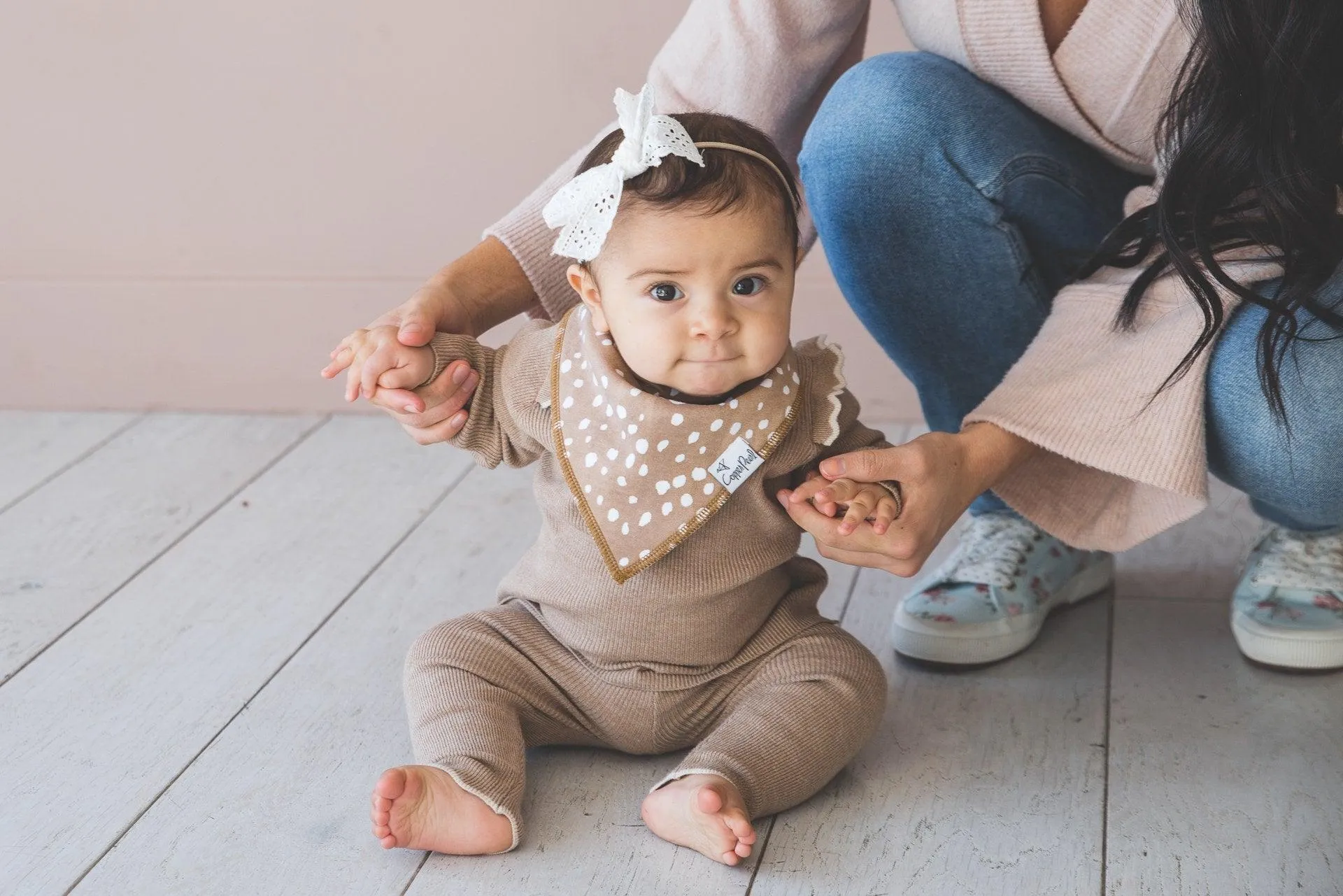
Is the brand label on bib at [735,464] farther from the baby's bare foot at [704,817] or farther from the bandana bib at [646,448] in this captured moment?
the baby's bare foot at [704,817]

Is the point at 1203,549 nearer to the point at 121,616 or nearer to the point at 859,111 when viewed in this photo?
the point at 859,111

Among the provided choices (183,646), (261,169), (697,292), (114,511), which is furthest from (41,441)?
(697,292)

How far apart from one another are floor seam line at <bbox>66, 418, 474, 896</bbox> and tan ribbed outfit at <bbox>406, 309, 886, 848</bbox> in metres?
0.20

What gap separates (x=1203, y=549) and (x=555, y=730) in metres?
0.74

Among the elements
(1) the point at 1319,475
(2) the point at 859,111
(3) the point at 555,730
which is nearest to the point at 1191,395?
(1) the point at 1319,475

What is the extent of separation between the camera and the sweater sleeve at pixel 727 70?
121 cm

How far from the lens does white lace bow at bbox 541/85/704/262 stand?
0.97 m

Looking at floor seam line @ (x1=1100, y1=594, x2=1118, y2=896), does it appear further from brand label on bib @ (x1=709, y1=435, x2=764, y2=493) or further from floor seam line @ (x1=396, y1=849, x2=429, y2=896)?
floor seam line @ (x1=396, y1=849, x2=429, y2=896)

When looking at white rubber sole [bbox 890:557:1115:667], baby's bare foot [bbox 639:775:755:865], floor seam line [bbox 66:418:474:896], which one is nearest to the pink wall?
floor seam line [bbox 66:418:474:896]

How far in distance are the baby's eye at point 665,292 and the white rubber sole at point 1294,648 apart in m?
0.63

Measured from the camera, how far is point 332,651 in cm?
132

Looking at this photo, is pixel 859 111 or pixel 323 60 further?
pixel 323 60

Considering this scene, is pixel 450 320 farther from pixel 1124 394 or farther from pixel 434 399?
pixel 1124 394

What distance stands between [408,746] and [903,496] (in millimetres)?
452
